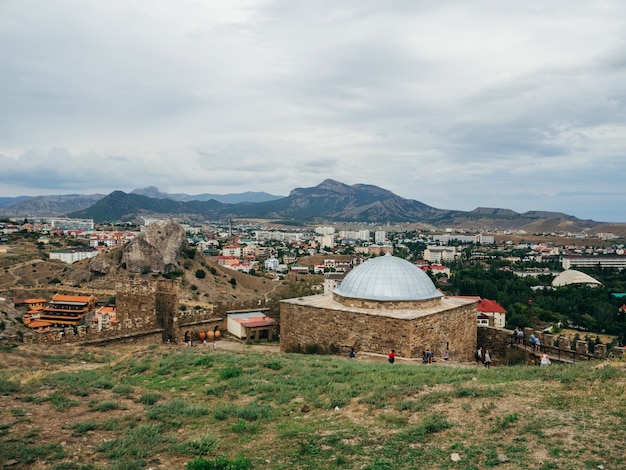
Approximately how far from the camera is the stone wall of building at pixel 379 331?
15961mm

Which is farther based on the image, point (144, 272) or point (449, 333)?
point (144, 272)

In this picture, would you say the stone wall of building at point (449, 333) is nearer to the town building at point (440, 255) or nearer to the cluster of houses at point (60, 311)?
the cluster of houses at point (60, 311)

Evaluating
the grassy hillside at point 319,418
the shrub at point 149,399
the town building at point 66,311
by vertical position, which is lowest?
the town building at point 66,311

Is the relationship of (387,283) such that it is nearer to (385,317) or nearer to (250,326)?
(385,317)

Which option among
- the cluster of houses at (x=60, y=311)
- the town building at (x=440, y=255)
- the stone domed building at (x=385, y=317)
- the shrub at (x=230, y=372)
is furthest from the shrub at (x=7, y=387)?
the town building at (x=440, y=255)

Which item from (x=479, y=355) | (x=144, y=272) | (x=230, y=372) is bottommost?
(x=144, y=272)

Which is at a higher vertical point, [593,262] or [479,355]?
[479,355]

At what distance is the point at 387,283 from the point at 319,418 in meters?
10.5

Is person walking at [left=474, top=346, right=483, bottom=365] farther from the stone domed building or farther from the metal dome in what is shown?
the metal dome

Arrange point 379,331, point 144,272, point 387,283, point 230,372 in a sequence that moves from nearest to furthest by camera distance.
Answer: point 230,372, point 379,331, point 387,283, point 144,272


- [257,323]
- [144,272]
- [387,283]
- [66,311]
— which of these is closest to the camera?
[387,283]

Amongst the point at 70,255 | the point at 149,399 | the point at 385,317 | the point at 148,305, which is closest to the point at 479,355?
the point at 385,317

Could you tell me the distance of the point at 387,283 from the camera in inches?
718

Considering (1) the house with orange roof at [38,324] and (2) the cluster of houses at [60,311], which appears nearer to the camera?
(1) the house with orange roof at [38,324]
